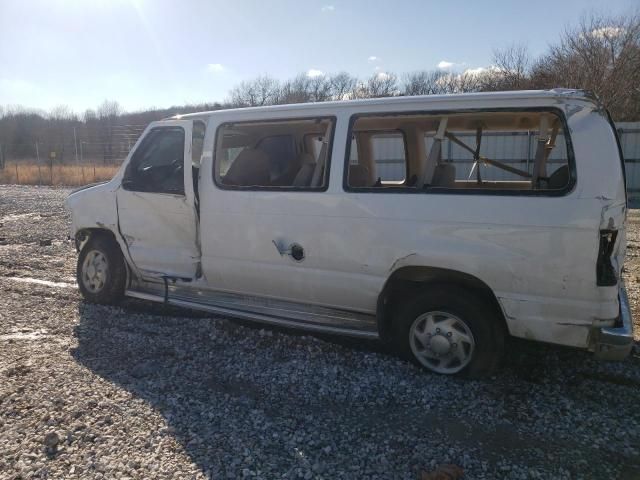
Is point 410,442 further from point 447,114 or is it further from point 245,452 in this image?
point 447,114

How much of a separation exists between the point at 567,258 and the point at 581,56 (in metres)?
21.6

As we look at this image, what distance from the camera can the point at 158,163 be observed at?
5559 mm

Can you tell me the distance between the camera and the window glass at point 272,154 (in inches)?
184

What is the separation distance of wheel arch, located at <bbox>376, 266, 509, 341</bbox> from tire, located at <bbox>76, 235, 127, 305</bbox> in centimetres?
321

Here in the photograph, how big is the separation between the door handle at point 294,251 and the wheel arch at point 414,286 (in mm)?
805

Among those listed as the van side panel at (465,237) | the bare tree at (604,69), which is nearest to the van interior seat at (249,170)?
the van side panel at (465,237)

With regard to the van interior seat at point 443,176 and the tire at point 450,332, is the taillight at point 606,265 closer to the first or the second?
the tire at point 450,332

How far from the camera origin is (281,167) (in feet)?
18.0

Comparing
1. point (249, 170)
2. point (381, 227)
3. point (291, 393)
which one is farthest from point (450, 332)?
point (249, 170)

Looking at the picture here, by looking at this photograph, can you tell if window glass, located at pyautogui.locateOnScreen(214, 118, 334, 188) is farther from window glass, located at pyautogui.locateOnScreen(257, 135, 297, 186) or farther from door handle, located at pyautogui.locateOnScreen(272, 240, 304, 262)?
door handle, located at pyautogui.locateOnScreen(272, 240, 304, 262)

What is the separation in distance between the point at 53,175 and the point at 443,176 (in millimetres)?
31158

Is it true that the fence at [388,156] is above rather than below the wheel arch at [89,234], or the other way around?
above

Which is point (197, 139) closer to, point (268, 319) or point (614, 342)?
point (268, 319)

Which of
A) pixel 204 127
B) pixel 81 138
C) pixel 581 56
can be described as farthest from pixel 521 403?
pixel 81 138
